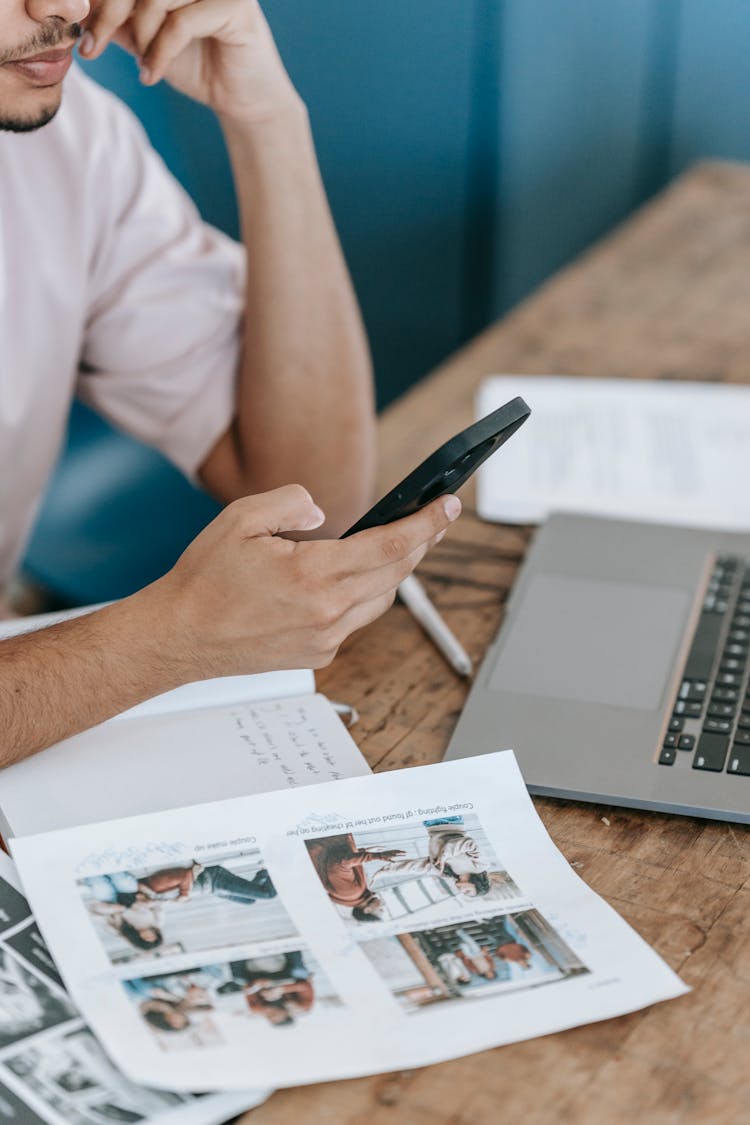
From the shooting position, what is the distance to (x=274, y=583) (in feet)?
2.54

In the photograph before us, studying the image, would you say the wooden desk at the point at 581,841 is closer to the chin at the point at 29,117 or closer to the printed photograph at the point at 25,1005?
the printed photograph at the point at 25,1005

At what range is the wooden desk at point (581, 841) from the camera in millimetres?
605

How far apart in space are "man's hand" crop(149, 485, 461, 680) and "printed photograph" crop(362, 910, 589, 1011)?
0.20 meters

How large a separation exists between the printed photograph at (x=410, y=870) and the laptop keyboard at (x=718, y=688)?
6.2 inches

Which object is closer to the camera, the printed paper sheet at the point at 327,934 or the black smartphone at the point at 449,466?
the printed paper sheet at the point at 327,934

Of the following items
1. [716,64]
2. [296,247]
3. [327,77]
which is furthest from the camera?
[716,64]

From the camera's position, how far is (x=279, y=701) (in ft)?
2.87

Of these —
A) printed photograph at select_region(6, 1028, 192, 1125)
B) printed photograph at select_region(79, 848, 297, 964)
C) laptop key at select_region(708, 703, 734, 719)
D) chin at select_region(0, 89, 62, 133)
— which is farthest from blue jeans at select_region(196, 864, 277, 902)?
chin at select_region(0, 89, 62, 133)

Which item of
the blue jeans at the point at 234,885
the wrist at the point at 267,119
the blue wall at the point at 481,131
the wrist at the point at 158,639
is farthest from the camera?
the blue wall at the point at 481,131

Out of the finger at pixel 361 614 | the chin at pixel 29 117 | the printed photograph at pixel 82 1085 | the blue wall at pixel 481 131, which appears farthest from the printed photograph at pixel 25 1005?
the blue wall at pixel 481 131

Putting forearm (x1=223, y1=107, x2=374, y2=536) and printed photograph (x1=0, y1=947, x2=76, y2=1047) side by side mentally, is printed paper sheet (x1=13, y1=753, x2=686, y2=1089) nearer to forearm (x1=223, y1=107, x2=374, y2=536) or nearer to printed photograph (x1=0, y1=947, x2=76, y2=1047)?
printed photograph (x1=0, y1=947, x2=76, y2=1047)

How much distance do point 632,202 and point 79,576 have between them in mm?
1742

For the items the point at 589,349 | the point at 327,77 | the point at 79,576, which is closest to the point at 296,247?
the point at 589,349

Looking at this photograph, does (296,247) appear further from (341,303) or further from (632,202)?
(632,202)
